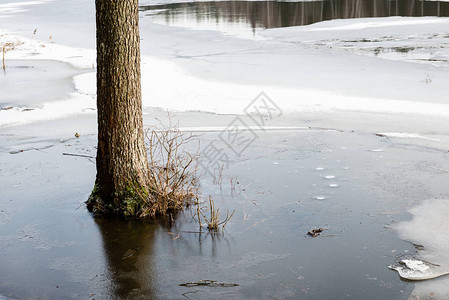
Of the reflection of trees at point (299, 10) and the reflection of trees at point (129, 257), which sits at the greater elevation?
the reflection of trees at point (299, 10)

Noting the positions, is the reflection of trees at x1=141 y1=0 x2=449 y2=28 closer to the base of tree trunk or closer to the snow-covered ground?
the snow-covered ground

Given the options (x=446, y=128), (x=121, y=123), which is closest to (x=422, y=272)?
(x=121, y=123)

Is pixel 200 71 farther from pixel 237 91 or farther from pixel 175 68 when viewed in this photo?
pixel 237 91

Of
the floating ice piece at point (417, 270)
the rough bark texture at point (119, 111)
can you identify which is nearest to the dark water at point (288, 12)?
the rough bark texture at point (119, 111)

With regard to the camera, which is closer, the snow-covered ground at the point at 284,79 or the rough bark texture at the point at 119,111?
the rough bark texture at the point at 119,111

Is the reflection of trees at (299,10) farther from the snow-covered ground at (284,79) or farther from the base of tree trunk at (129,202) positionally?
the base of tree trunk at (129,202)

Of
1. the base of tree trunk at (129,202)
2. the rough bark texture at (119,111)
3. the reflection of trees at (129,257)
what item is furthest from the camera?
the base of tree trunk at (129,202)

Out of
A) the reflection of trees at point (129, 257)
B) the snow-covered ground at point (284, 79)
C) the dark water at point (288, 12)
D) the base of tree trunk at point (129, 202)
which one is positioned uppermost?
the dark water at point (288, 12)

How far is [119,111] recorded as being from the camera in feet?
19.6

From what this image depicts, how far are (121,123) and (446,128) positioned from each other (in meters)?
5.24

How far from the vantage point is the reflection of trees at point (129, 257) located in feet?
15.3

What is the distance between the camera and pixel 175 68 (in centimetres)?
1508

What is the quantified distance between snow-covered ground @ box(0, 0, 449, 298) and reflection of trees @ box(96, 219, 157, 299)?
228 centimetres

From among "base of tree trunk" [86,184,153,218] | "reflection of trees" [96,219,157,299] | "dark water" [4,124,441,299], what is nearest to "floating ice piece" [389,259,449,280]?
"dark water" [4,124,441,299]
